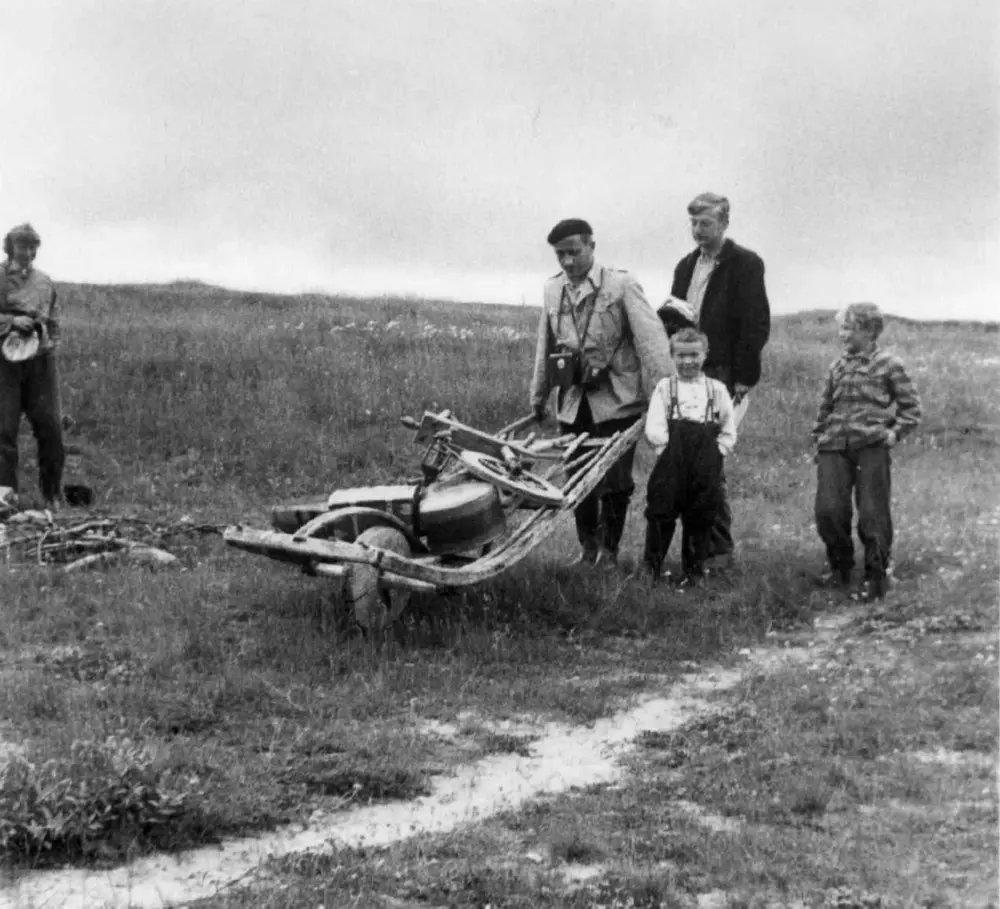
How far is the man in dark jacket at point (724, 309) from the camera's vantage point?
847 cm

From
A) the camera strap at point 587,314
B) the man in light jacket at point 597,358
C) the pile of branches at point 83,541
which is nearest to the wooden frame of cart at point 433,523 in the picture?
the man in light jacket at point 597,358

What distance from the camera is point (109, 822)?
14.0 feet

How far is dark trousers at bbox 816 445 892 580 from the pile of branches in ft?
13.1

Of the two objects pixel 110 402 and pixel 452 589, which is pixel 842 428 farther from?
pixel 110 402

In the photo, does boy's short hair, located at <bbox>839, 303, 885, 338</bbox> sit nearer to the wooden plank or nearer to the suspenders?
the suspenders

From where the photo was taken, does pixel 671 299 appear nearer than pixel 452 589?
No

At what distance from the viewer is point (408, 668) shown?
6.34 metres

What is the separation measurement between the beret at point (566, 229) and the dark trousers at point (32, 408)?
499cm

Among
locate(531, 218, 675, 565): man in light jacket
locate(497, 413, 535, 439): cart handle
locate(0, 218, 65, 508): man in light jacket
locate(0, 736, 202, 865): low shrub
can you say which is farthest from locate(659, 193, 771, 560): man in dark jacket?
locate(0, 218, 65, 508): man in light jacket

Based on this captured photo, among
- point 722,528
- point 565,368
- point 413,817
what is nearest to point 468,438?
point 565,368

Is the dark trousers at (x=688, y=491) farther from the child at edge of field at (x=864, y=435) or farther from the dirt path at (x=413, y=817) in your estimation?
the dirt path at (x=413, y=817)

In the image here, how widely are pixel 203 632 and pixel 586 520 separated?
3.07 metres

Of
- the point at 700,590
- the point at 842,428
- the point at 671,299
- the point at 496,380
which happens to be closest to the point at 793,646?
the point at 700,590

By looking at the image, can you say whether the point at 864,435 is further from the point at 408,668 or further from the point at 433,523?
the point at 408,668
